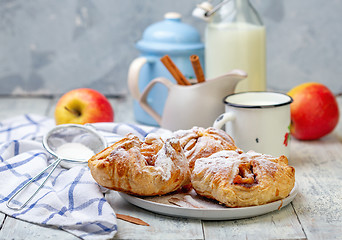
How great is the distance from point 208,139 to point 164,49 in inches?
20.8

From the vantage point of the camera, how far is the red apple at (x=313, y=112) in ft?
4.18

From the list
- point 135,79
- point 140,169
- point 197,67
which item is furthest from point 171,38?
point 140,169

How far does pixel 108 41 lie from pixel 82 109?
535 millimetres

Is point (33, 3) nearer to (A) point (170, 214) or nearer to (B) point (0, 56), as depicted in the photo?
(B) point (0, 56)

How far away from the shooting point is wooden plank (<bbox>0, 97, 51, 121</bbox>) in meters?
1.62

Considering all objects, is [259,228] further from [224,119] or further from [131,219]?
[224,119]

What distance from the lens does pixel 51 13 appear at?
5.95ft

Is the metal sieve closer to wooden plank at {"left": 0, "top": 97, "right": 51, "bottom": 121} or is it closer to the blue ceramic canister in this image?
the blue ceramic canister

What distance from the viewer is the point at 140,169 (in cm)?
83

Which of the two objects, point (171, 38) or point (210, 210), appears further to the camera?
point (171, 38)

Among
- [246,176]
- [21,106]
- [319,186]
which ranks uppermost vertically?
[246,176]

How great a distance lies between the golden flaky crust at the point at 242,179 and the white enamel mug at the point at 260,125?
22 cm

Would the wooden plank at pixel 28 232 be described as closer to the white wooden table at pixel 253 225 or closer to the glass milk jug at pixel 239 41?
the white wooden table at pixel 253 225

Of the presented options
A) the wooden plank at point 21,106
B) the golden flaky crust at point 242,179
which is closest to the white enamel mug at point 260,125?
the golden flaky crust at point 242,179
